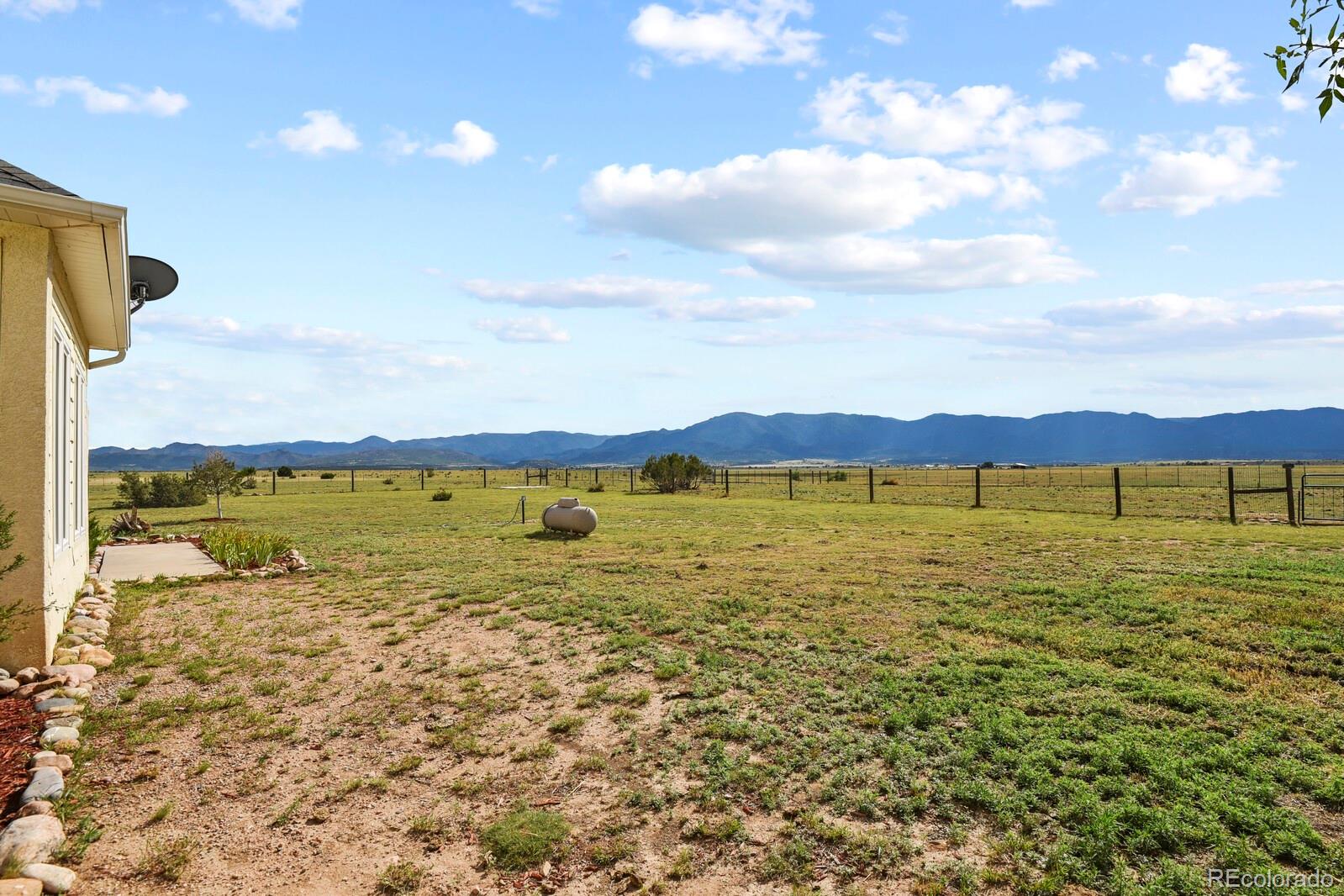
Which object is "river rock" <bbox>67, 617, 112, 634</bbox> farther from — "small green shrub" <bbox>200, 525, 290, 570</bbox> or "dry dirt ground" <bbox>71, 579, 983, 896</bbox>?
"small green shrub" <bbox>200, 525, 290, 570</bbox>

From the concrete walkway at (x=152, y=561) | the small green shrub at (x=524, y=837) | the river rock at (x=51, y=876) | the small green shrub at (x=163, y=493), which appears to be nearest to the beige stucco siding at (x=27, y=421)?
the river rock at (x=51, y=876)

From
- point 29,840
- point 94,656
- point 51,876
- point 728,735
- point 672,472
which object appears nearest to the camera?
point 51,876

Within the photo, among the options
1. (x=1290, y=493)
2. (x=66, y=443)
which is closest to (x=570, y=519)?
(x=66, y=443)

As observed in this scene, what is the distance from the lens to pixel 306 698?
6.70 m

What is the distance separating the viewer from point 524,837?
4328 mm

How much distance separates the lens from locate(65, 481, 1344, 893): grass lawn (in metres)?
4.07

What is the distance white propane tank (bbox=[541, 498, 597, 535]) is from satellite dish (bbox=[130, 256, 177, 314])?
9.75m

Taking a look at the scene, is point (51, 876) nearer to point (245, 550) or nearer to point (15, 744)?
point (15, 744)

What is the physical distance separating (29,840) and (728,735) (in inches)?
171

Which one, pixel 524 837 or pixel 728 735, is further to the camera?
pixel 728 735

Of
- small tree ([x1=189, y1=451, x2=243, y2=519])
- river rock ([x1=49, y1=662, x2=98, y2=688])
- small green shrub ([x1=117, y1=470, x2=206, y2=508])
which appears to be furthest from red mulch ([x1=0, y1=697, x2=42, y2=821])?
small green shrub ([x1=117, y1=470, x2=206, y2=508])

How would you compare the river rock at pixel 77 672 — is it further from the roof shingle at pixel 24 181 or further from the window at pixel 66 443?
the roof shingle at pixel 24 181

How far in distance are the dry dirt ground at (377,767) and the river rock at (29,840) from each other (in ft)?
0.75

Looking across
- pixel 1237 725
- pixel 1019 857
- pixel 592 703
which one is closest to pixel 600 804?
pixel 592 703
